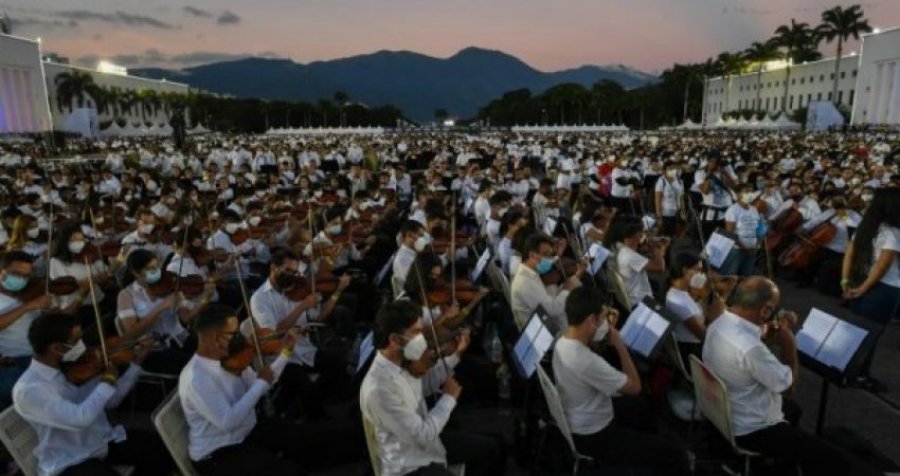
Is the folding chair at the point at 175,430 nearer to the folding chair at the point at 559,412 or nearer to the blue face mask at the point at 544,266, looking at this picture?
the folding chair at the point at 559,412

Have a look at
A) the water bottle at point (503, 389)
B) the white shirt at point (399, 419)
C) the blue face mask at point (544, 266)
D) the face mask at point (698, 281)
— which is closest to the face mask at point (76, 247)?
the water bottle at point (503, 389)

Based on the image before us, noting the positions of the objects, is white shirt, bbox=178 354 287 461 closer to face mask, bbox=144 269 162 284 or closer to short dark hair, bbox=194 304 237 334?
short dark hair, bbox=194 304 237 334

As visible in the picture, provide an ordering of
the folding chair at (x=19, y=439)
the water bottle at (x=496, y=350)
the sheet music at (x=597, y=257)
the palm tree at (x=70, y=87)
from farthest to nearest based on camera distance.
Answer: the palm tree at (x=70, y=87)
the sheet music at (x=597, y=257)
the water bottle at (x=496, y=350)
the folding chair at (x=19, y=439)

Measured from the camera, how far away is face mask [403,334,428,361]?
3.86 metres

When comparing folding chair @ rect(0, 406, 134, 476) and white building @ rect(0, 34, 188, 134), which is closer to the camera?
folding chair @ rect(0, 406, 134, 476)

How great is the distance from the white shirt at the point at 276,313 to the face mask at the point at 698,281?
A: 3.59 m

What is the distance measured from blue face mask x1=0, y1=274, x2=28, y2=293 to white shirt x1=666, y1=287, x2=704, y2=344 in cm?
592

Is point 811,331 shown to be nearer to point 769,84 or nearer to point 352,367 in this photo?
point 352,367

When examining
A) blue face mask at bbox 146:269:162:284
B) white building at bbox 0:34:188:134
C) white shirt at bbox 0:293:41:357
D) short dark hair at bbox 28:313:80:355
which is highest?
white building at bbox 0:34:188:134

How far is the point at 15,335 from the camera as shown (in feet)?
18.2

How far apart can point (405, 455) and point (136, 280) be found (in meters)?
3.86

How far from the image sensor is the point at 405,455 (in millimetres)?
3771

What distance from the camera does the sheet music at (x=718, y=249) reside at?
7773mm

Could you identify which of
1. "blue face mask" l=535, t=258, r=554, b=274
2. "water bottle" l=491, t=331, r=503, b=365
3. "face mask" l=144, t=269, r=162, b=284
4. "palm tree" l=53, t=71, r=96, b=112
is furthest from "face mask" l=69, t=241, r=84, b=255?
"palm tree" l=53, t=71, r=96, b=112
